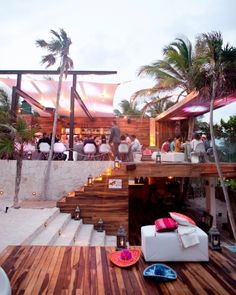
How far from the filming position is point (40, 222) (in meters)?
5.39

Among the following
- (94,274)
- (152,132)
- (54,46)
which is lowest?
(94,274)

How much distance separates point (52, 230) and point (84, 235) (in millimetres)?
1087

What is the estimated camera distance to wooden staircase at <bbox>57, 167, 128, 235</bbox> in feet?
24.5

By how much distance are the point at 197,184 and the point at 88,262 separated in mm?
13129

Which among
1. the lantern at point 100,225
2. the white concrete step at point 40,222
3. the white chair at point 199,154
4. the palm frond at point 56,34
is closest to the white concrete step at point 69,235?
the white concrete step at point 40,222

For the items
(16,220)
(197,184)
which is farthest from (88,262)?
(197,184)

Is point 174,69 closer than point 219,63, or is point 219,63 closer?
point 219,63

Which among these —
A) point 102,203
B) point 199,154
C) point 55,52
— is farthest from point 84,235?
point 55,52

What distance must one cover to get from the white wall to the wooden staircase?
129 centimetres

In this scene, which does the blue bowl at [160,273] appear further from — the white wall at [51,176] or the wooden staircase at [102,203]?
the white wall at [51,176]

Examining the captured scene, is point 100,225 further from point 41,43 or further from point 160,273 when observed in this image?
point 41,43

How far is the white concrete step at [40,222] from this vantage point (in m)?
4.54

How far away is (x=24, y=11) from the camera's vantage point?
749cm

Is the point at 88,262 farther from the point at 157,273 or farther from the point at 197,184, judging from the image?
the point at 197,184
